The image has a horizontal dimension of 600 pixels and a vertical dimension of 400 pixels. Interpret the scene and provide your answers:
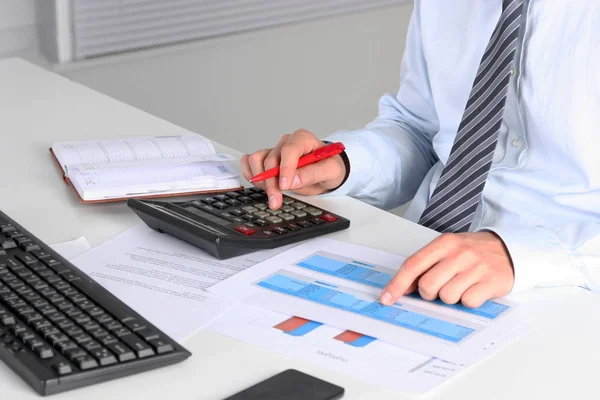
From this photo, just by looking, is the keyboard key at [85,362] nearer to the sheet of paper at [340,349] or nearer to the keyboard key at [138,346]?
the keyboard key at [138,346]

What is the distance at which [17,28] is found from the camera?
229 cm

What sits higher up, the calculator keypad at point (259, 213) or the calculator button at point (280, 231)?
the calculator keypad at point (259, 213)

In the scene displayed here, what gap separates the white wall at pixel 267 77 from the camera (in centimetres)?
254

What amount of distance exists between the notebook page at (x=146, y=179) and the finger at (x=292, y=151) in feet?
0.29

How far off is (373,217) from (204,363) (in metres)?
0.44

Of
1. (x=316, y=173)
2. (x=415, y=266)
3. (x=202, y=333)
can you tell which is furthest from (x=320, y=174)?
(x=202, y=333)

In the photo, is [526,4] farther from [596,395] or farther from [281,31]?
[281,31]

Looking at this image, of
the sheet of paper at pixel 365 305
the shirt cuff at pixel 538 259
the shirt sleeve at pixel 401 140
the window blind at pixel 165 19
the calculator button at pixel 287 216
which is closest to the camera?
the sheet of paper at pixel 365 305

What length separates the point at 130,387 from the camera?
81cm

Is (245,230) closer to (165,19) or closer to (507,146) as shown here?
(507,146)

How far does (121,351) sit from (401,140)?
2.62 feet

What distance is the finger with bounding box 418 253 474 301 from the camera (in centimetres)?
99

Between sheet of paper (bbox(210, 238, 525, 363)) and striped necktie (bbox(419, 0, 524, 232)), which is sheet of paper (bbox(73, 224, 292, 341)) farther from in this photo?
striped necktie (bbox(419, 0, 524, 232))

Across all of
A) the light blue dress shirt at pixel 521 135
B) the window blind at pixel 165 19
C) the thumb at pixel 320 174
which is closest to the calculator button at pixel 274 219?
the thumb at pixel 320 174
